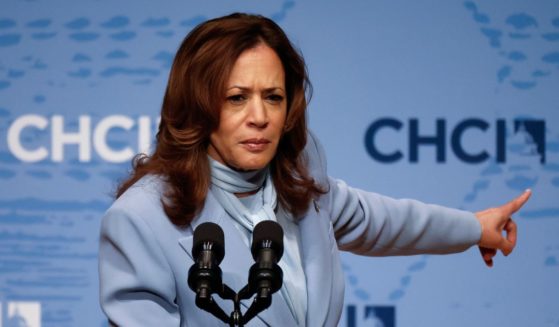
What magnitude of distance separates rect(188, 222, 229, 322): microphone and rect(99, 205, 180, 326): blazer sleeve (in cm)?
23

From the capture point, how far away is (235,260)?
194 cm

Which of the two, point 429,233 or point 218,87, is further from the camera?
point 429,233

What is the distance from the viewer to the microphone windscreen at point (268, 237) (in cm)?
167

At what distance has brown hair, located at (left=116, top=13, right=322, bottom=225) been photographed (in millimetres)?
1946

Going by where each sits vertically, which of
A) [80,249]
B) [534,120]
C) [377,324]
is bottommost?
[377,324]

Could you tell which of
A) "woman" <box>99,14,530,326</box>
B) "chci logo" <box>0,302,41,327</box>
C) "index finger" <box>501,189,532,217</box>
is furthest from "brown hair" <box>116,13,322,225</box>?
"chci logo" <box>0,302,41,327</box>

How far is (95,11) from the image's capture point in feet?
10.8

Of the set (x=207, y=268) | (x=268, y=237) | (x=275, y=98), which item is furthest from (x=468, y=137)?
(x=207, y=268)

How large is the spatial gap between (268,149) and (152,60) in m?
1.36

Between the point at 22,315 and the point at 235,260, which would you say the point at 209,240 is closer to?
the point at 235,260

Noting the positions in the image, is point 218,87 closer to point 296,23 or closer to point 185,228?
point 185,228

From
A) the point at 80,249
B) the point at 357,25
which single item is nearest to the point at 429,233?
the point at 357,25

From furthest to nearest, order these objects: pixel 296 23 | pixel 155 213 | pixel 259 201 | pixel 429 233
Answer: pixel 296 23
pixel 429 233
pixel 259 201
pixel 155 213

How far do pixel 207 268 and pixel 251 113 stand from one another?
Result: 1.49 feet
